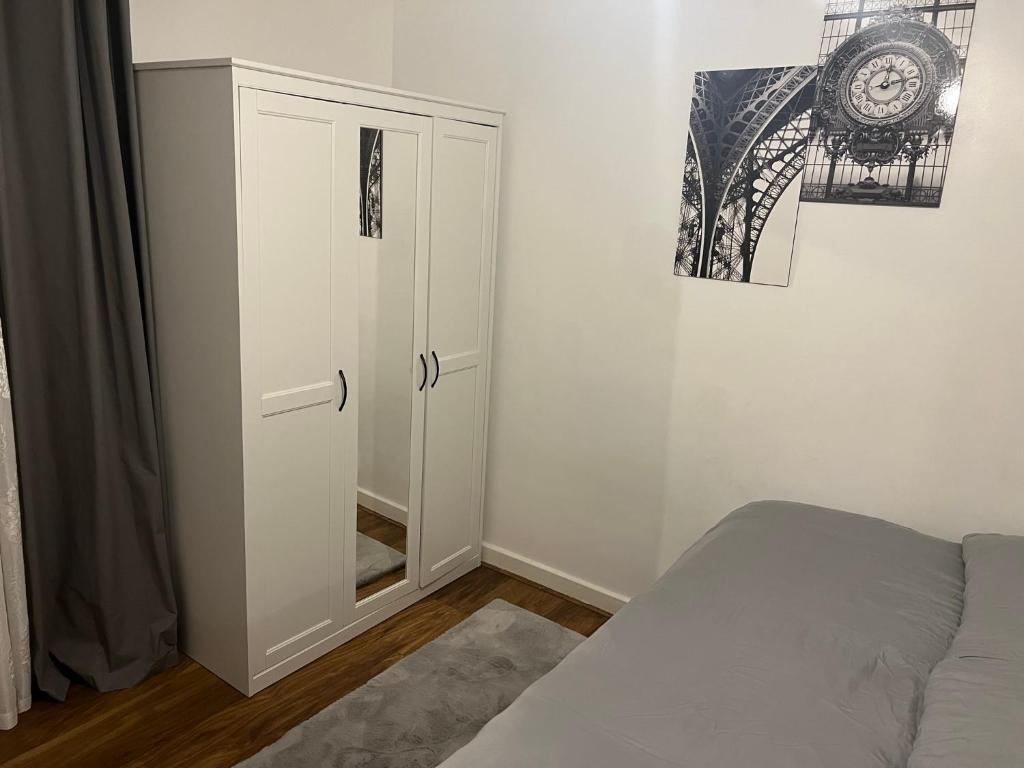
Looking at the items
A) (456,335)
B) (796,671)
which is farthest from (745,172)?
(796,671)

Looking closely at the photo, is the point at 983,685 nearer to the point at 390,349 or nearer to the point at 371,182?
the point at 390,349

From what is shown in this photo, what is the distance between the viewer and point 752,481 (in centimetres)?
260

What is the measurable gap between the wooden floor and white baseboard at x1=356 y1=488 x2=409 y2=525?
0.40m

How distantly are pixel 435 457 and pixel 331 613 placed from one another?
0.67 metres

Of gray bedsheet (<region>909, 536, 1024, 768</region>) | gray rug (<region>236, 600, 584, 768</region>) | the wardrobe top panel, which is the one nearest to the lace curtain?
gray rug (<region>236, 600, 584, 768</region>)

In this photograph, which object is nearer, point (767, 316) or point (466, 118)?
point (767, 316)

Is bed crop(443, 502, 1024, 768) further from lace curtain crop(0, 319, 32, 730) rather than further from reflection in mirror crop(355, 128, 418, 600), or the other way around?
lace curtain crop(0, 319, 32, 730)

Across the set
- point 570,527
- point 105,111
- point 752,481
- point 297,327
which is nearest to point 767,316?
point 752,481

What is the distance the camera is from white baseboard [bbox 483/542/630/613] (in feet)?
9.91

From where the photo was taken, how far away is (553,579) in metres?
3.16

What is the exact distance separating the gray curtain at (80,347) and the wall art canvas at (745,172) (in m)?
1.73

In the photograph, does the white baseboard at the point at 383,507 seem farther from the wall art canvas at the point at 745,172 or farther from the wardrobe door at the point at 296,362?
the wall art canvas at the point at 745,172

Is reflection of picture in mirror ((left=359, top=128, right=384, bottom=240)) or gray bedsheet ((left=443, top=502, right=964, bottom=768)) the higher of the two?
reflection of picture in mirror ((left=359, top=128, right=384, bottom=240))

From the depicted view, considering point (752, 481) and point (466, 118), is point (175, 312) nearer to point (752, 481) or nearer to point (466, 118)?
point (466, 118)
